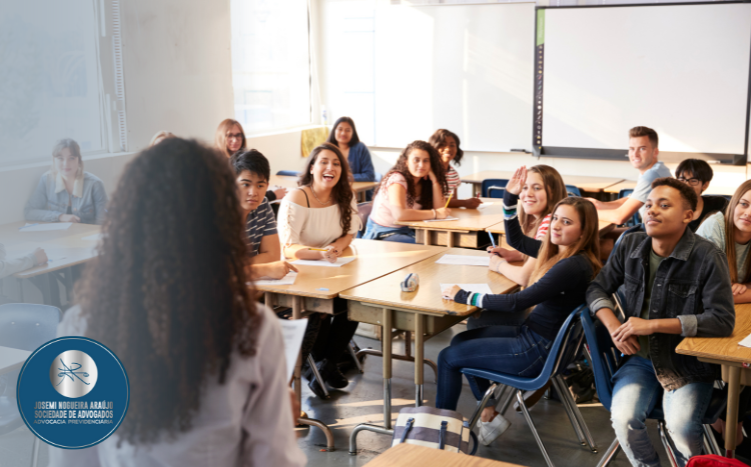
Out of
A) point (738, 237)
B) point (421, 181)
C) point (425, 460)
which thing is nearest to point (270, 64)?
point (421, 181)

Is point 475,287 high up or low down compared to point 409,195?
down

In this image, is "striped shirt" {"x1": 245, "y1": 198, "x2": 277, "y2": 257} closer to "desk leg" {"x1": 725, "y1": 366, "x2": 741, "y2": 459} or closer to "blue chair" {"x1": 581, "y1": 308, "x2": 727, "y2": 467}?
"blue chair" {"x1": 581, "y1": 308, "x2": 727, "y2": 467}

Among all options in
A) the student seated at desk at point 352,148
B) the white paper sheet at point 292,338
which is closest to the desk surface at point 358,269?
the white paper sheet at point 292,338

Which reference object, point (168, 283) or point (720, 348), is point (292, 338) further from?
point (720, 348)

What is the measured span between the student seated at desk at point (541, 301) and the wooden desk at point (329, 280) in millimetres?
491

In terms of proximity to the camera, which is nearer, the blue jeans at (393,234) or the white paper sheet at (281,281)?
the white paper sheet at (281,281)

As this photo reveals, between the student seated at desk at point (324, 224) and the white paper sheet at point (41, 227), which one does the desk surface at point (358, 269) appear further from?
the white paper sheet at point (41, 227)

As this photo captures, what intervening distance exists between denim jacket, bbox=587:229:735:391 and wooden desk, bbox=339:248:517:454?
58 centimetres

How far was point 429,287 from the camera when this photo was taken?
2.82 m

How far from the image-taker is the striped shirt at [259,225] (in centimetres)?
305

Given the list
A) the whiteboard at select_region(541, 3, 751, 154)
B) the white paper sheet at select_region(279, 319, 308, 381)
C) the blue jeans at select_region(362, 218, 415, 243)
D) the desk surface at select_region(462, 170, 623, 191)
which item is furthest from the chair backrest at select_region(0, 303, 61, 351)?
the whiteboard at select_region(541, 3, 751, 154)

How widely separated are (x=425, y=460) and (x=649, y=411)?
1169mm

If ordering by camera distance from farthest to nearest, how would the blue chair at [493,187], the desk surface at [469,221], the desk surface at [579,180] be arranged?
the desk surface at [579,180] < the blue chair at [493,187] < the desk surface at [469,221]

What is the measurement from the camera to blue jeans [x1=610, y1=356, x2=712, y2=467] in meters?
2.11
